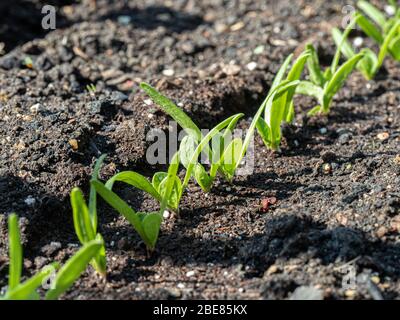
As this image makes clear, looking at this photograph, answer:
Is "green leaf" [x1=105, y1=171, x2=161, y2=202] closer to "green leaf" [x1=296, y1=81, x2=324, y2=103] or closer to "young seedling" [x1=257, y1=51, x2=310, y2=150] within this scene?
"young seedling" [x1=257, y1=51, x2=310, y2=150]

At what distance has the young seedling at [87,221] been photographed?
2.29 meters

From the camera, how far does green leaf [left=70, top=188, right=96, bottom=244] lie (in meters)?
2.27

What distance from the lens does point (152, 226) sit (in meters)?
2.58

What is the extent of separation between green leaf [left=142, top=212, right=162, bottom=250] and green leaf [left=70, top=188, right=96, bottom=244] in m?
0.24

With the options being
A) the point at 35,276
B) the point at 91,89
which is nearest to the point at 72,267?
the point at 35,276

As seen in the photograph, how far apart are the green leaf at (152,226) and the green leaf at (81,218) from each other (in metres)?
0.24

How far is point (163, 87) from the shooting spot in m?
3.65

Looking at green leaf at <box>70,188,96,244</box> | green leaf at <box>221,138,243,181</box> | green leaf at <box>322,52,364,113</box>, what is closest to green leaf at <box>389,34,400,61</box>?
green leaf at <box>322,52,364,113</box>

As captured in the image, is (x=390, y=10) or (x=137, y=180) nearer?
(x=137, y=180)

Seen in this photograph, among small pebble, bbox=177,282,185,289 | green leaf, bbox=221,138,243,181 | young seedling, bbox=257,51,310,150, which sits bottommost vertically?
small pebble, bbox=177,282,185,289

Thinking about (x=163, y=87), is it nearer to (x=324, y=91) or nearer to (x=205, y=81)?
(x=205, y=81)

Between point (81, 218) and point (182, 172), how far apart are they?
3.07 ft

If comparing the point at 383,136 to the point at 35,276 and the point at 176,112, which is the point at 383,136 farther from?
the point at 35,276

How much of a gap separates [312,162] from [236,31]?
162 cm
